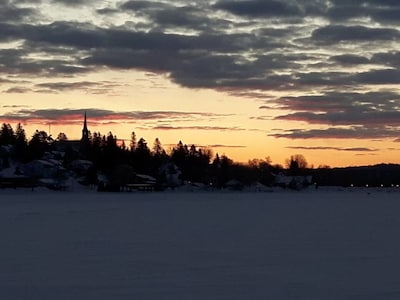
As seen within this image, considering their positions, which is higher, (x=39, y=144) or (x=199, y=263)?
(x=39, y=144)

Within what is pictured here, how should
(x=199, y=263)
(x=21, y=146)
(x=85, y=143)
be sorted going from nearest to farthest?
(x=199, y=263) < (x=21, y=146) < (x=85, y=143)

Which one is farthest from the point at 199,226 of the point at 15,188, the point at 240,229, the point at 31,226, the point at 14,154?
the point at 14,154

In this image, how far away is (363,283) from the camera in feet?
45.9

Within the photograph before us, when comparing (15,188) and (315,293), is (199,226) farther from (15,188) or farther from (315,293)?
(15,188)

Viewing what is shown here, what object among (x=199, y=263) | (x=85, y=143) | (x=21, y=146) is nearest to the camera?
(x=199, y=263)

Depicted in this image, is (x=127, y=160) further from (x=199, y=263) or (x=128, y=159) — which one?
(x=199, y=263)

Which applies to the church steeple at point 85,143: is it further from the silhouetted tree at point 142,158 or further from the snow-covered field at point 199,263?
the snow-covered field at point 199,263

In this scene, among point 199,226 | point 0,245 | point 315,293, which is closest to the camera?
point 315,293

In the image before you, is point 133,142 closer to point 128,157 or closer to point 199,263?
point 128,157

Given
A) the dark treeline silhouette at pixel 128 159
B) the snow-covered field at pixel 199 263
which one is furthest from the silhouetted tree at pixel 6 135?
the snow-covered field at pixel 199 263

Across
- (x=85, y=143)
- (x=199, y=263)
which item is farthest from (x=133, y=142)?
(x=199, y=263)

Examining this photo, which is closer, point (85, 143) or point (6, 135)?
point (6, 135)

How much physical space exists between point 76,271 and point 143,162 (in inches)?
4928

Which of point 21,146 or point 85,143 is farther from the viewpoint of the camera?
point 85,143
